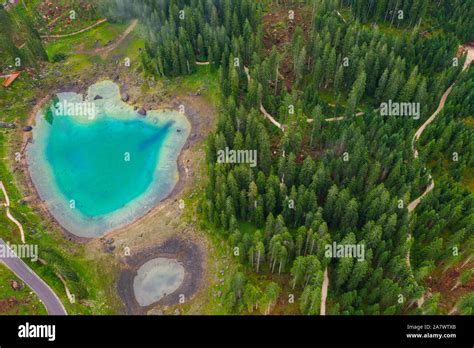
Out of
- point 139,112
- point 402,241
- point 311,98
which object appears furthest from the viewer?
point 139,112

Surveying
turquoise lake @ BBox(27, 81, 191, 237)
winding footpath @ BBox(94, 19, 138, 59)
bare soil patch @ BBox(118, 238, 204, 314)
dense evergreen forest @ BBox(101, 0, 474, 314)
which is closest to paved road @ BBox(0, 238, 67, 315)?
bare soil patch @ BBox(118, 238, 204, 314)

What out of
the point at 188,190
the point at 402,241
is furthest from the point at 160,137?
the point at 402,241

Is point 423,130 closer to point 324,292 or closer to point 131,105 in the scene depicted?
point 324,292

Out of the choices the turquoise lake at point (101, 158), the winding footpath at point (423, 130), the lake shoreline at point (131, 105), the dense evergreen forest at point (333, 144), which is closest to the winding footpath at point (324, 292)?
the dense evergreen forest at point (333, 144)

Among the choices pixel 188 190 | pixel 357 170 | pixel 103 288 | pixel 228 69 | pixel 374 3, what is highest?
pixel 374 3

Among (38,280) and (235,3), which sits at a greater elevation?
(235,3)

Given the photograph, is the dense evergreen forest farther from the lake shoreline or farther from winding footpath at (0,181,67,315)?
winding footpath at (0,181,67,315)

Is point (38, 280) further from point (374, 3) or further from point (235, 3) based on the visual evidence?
point (374, 3)
